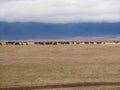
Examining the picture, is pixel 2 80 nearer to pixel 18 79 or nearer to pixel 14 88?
pixel 18 79

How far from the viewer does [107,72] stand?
105 feet

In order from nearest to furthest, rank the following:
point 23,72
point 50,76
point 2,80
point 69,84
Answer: point 69,84, point 2,80, point 50,76, point 23,72

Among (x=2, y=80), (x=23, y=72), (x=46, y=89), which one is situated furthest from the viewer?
(x=23, y=72)

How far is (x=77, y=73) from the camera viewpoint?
3183cm

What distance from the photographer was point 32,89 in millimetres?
24078

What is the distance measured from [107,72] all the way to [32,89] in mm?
9388

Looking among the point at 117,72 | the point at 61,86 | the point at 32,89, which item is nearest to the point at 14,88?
the point at 32,89

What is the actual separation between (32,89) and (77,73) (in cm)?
822

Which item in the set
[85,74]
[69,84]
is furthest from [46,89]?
[85,74]

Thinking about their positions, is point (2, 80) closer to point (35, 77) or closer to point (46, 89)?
point (35, 77)

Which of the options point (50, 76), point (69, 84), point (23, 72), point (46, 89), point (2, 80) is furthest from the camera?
point (23, 72)

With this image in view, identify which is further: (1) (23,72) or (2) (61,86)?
(1) (23,72)

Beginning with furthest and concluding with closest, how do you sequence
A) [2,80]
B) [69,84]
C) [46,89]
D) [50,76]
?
1. [50,76]
2. [2,80]
3. [69,84]
4. [46,89]

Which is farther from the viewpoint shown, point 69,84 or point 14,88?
point 69,84
